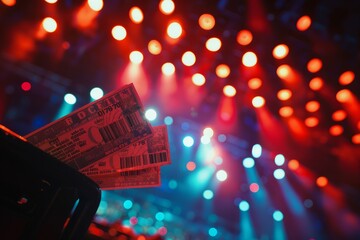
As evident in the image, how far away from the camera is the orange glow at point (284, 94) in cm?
319

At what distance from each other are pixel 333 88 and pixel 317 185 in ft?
6.72

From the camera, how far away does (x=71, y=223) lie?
2.01 ft

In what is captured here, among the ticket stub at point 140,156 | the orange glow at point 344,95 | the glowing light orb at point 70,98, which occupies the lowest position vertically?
the ticket stub at point 140,156

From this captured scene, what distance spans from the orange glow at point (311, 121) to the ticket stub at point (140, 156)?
3.18m

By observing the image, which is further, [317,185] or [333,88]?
[317,185]

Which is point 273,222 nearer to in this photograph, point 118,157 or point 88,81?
point 88,81

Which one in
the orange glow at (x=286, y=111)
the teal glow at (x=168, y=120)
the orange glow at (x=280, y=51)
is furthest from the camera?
the teal glow at (x=168, y=120)

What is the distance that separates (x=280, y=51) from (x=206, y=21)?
34.9 inches

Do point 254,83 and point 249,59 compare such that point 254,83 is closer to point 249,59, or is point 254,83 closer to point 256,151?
point 249,59

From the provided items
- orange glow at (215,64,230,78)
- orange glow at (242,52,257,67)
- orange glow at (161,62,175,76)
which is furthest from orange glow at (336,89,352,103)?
orange glow at (161,62,175,76)

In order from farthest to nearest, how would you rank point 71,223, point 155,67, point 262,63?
point 155,67 < point 262,63 < point 71,223

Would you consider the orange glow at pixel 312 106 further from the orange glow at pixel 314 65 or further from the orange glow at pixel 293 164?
the orange glow at pixel 293 164

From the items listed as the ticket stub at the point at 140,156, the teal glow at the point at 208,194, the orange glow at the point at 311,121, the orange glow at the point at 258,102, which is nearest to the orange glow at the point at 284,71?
the orange glow at the point at 258,102

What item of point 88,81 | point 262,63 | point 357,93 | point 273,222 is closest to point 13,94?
point 88,81
